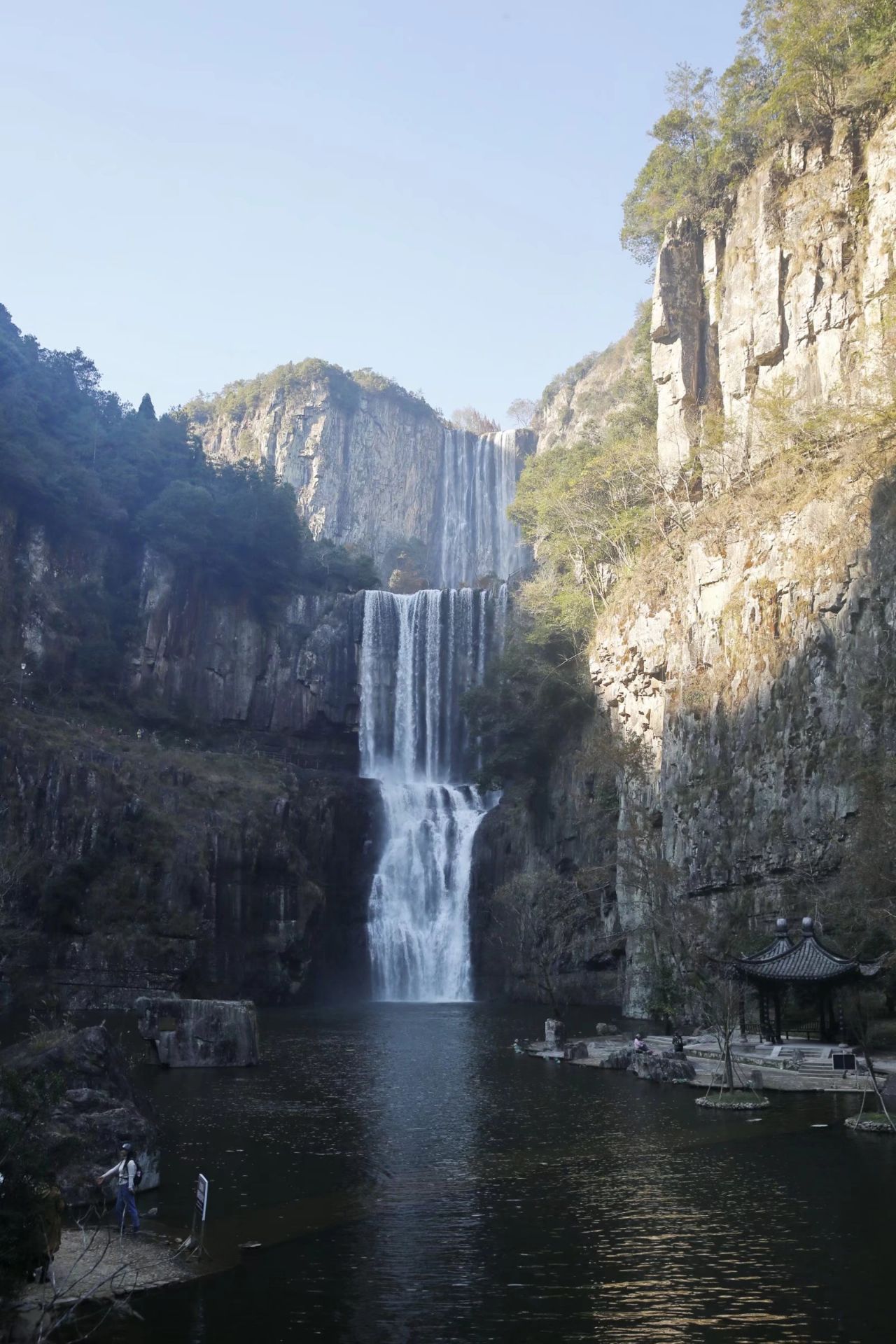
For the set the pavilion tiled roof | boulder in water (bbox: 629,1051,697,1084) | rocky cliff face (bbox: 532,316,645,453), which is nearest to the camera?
boulder in water (bbox: 629,1051,697,1084)

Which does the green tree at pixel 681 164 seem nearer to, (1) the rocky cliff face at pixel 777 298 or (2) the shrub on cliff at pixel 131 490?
(1) the rocky cliff face at pixel 777 298

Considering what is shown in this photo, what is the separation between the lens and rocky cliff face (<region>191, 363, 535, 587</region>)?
9469 centimetres

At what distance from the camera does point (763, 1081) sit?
24656mm

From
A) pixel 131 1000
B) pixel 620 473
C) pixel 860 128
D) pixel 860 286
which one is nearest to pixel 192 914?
pixel 131 1000

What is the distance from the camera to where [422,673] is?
2387 inches

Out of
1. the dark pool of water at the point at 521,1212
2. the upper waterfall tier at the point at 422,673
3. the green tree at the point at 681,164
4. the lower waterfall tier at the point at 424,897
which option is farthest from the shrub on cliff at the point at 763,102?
the dark pool of water at the point at 521,1212

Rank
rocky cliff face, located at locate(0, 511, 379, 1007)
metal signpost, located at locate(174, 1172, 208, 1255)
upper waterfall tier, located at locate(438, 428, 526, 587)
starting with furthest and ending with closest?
upper waterfall tier, located at locate(438, 428, 526, 587) < rocky cliff face, located at locate(0, 511, 379, 1007) < metal signpost, located at locate(174, 1172, 208, 1255)

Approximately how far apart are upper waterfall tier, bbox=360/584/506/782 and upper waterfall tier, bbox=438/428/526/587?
3138 cm

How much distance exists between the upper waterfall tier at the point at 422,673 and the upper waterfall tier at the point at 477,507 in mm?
31384

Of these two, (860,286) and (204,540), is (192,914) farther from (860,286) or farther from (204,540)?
(860,286)

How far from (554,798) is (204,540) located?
79.9 ft

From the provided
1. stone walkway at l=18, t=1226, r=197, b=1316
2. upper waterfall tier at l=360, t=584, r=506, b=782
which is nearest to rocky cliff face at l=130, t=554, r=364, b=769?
upper waterfall tier at l=360, t=584, r=506, b=782

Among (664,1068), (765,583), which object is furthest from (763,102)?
(664,1068)

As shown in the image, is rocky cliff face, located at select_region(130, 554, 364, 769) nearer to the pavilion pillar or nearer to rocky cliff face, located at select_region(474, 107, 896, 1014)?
rocky cliff face, located at select_region(474, 107, 896, 1014)
